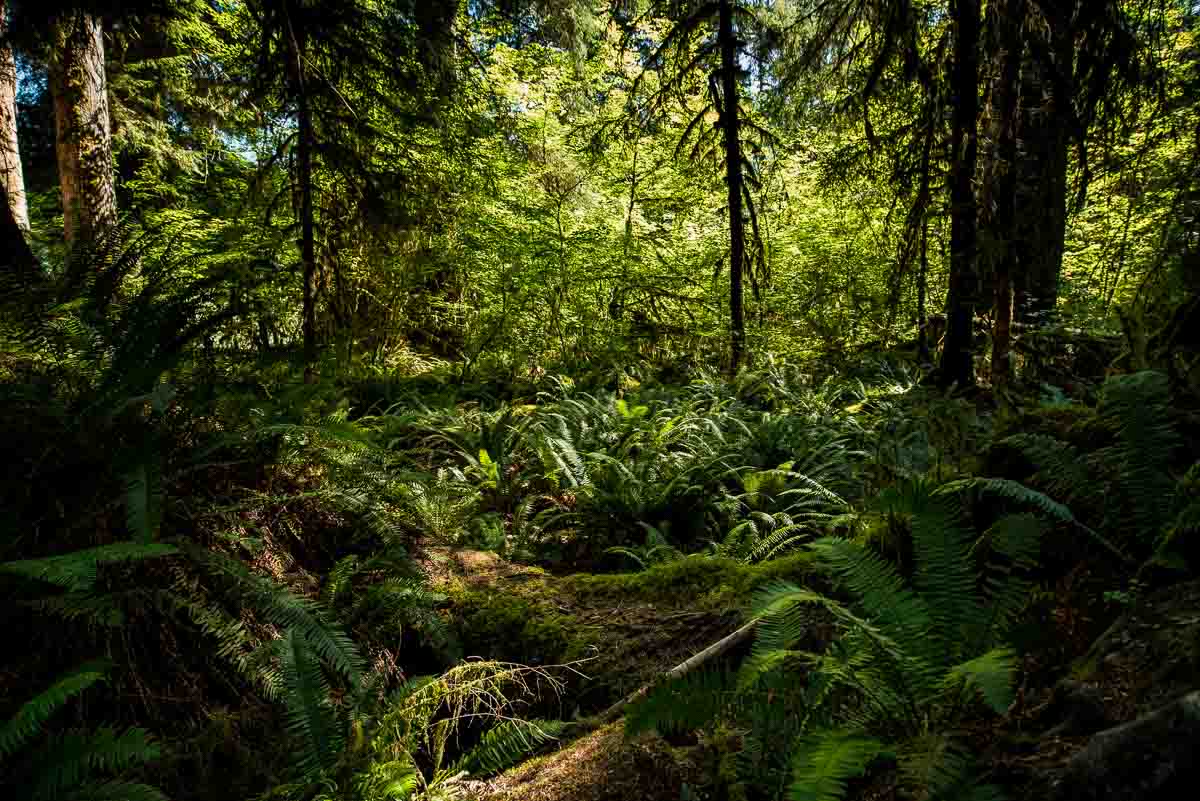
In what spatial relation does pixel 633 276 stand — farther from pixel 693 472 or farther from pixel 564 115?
pixel 693 472

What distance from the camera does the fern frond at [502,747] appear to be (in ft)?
6.04

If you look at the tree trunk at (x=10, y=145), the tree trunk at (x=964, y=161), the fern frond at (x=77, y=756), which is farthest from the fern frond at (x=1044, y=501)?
the tree trunk at (x=10, y=145)

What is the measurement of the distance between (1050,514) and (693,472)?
262cm

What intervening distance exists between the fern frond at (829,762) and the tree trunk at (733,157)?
656 cm

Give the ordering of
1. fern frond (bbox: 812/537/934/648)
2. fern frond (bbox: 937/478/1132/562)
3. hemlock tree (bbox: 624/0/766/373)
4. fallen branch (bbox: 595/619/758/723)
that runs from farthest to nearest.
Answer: hemlock tree (bbox: 624/0/766/373), fallen branch (bbox: 595/619/758/723), fern frond (bbox: 937/478/1132/562), fern frond (bbox: 812/537/934/648)

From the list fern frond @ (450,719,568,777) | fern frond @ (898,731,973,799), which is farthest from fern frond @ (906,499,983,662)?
fern frond @ (450,719,568,777)

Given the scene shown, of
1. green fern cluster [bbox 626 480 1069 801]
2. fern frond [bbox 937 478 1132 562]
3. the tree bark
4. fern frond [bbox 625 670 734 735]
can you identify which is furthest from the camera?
the tree bark

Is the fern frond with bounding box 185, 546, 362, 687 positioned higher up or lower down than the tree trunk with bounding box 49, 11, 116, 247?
lower down

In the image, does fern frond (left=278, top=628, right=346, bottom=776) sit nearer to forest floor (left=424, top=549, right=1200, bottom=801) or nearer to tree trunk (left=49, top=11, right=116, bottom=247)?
forest floor (left=424, top=549, right=1200, bottom=801)

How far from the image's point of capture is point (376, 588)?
251 cm

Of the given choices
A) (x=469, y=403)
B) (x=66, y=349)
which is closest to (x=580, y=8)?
(x=469, y=403)

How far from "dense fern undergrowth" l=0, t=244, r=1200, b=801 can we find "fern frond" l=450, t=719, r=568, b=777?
1 cm

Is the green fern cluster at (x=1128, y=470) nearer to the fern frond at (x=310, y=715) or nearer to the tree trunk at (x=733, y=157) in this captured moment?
the fern frond at (x=310, y=715)

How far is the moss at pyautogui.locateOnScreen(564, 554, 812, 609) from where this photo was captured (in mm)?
2459
